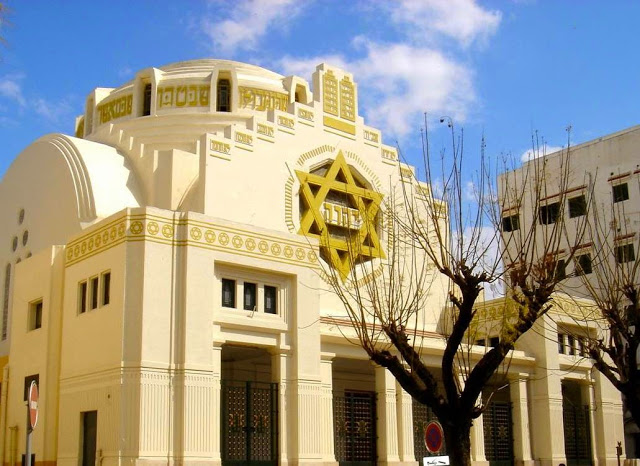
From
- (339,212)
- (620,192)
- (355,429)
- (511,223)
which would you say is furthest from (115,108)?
(620,192)

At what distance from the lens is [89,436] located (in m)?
19.1

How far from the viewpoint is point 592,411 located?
2841 cm

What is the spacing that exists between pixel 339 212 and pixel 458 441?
12930 millimetres

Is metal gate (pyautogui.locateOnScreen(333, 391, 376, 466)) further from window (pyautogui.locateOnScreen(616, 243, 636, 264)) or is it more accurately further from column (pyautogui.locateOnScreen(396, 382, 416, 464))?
window (pyautogui.locateOnScreen(616, 243, 636, 264))

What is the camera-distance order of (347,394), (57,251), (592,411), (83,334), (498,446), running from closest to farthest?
(83,334) < (57,251) < (347,394) < (498,446) < (592,411)

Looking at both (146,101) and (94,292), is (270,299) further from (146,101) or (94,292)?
(146,101)

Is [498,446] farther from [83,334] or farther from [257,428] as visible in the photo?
[83,334]

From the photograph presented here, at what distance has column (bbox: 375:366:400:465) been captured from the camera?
22.6 metres

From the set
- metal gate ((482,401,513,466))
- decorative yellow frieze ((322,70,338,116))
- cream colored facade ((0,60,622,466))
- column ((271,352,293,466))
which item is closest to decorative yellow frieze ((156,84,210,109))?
cream colored facade ((0,60,622,466))

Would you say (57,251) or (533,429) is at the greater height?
(57,251)

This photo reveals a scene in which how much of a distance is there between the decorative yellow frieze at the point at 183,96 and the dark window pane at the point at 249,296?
10.5 meters

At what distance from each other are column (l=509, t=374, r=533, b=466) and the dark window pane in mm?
10285

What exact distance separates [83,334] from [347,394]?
7.78m

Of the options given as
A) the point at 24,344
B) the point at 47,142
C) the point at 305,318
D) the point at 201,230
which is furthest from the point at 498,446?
the point at 47,142
